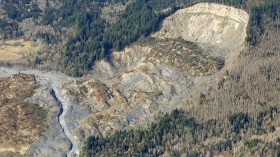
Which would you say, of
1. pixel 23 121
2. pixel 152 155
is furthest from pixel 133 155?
pixel 23 121

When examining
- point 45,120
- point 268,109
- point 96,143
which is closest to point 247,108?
point 268,109

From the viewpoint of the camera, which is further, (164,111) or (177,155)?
(164,111)

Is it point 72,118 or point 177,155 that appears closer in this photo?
point 177,155

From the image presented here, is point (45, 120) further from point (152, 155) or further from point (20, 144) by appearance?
point (152, 155)

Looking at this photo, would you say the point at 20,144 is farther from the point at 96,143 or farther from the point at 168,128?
the point at 168,128

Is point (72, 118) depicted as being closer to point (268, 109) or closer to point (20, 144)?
point (20, 144)

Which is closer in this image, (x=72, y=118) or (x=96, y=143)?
(x=96, y=143)

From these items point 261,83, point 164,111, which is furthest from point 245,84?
point 164,111
